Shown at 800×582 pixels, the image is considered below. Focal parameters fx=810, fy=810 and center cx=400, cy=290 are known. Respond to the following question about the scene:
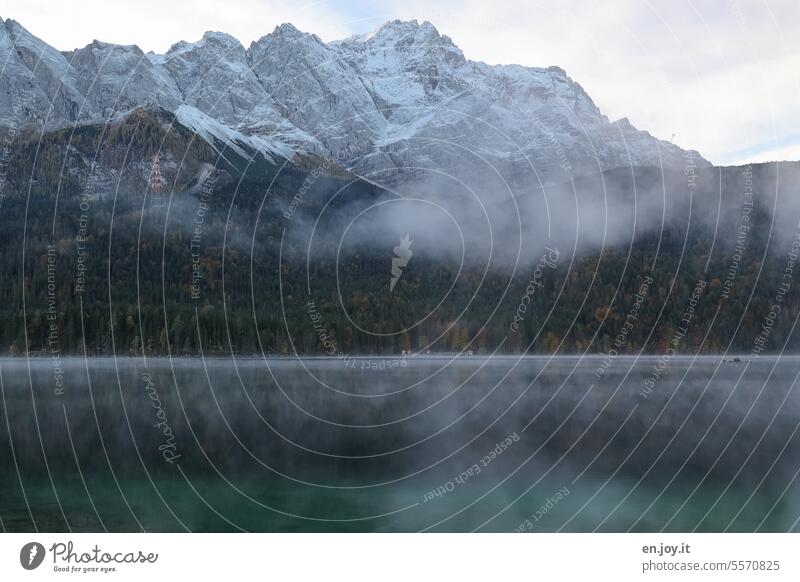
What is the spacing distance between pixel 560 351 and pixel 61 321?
5061 centimetres

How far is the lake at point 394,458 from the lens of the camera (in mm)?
21672

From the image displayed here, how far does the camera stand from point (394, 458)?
27.7m

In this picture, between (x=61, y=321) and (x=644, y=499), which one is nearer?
(x=644, y=499)

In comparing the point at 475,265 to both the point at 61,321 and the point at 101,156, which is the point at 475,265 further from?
the point at 101,156

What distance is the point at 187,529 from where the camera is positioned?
812 inches

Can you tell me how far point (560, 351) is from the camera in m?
88.1

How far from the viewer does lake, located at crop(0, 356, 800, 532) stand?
2167cm

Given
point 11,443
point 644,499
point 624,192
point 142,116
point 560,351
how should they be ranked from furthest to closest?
point 142,116 < point 624,192 < point 560,351 < point 11,443 < point 644,499

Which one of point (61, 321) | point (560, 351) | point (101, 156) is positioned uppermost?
point (101, 156)
